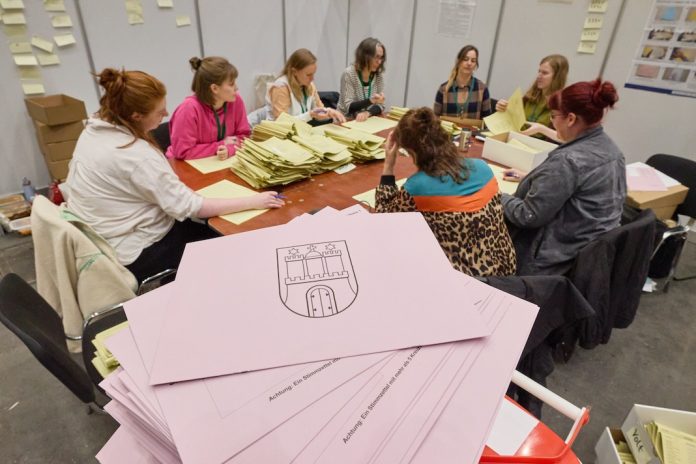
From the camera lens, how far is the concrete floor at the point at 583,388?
1643 mm

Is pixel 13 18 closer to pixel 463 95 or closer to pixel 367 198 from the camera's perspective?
pixel 367 198

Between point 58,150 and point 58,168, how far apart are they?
0.14m

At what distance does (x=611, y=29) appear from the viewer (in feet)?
10.3

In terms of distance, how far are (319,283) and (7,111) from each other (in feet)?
11.9

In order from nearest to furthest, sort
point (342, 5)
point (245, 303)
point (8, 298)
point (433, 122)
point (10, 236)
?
point (245, 303) → point (8, 298) → point (433, 122) → point (10, 236) → point (342, 5)

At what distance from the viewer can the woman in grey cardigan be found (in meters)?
3.16

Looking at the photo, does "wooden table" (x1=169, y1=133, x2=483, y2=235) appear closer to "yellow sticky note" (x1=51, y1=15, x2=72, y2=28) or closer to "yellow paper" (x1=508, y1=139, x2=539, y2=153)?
"yellow paper" (x1=508, y1=139, x2=539, y2=153)

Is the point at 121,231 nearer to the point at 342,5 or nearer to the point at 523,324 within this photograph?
the point at 523,324

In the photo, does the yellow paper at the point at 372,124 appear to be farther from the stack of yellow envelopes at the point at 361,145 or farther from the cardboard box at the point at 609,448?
the cardboard box at the point at 609,448

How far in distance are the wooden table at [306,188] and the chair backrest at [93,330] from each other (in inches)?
18.8

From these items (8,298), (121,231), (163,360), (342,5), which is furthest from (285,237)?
(342,5)

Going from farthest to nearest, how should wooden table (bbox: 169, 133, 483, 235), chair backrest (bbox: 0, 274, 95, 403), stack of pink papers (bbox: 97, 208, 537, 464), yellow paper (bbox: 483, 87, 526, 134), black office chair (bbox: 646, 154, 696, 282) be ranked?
yellow paper (bbox: 483, 87, 526, 134), black office chair (bbox: 646, 154, 696, 282), wooden table (bbox: 169, 133, 483, 235), chair backrest (bbox: 0, 274, 95, 403), stack of pink papers (bbox: 97, 208, 537, 464)

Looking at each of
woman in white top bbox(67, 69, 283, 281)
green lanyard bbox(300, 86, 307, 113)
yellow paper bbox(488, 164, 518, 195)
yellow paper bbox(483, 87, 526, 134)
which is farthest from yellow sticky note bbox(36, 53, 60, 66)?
yellow paper bbox(488, 164, 518, 195)

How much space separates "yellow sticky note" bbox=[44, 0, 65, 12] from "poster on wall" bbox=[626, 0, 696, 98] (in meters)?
4.30
